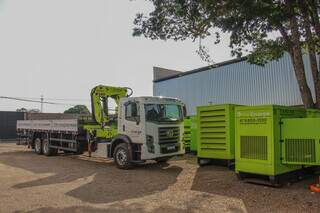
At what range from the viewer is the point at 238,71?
2469 centimetres

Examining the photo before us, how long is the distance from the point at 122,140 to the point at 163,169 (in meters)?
1.83

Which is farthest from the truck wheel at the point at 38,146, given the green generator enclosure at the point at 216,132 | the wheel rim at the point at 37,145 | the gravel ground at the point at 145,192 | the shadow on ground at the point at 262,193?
the shadow on ground at the point at 262,193

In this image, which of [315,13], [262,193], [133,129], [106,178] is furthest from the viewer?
[133,129]

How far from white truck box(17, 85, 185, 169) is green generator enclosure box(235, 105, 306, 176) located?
339 cm

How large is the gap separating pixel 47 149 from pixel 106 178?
785 cm

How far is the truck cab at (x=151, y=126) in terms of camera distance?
452 inches

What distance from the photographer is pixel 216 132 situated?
10.8m

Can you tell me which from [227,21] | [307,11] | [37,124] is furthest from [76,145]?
[307,11]

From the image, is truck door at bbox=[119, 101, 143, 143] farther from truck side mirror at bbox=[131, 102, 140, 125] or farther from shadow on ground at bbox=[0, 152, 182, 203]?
shadow on ground at bbox=[0, 152, 182, 203]

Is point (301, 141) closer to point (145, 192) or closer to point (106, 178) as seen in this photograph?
point (145, 192)

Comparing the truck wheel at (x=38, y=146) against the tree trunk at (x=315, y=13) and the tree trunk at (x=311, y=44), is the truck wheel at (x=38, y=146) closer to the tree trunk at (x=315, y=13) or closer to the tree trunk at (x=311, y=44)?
the tree trunk at (x=311, y=44)

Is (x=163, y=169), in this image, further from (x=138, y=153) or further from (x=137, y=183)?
(x=137, y=183)

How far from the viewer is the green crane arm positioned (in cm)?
1461

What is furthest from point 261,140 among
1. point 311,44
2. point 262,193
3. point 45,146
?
point 45,146
